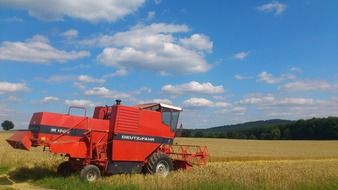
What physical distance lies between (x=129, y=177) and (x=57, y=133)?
2943 mm

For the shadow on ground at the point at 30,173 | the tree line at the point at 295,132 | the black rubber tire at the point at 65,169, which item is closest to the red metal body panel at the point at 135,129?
the black rubber tire at the point at 65,169

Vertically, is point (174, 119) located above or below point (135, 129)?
above

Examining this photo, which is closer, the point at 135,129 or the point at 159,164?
the point at 135,129

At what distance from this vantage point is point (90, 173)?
17.3m

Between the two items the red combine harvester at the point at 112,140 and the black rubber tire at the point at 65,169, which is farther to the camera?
the black rubber tire at the point at 65,169

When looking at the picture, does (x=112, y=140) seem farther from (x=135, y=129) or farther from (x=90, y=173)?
(x=90, y=173)

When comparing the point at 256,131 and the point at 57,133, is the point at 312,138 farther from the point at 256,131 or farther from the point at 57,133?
the point at 57,133

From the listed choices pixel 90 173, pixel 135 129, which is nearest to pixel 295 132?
pixel 135 129

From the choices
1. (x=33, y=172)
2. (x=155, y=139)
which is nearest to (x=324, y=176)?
(x=155, y=139)

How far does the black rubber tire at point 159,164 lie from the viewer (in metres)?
19.0

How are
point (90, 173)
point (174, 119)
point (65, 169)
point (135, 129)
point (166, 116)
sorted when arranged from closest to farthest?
point (90, 173), point (135, 129), point (65, 169), point (166, 116), point (174, 119)

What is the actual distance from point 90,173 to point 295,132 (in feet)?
319

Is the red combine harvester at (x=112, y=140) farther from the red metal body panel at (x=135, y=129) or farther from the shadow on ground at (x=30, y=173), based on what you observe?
the shadow on ground at (x=30, y=173)

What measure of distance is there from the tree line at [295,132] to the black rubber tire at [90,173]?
84968 mm
